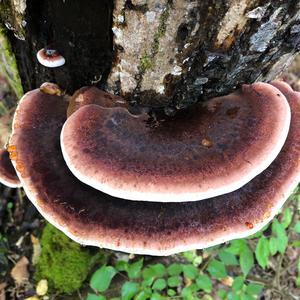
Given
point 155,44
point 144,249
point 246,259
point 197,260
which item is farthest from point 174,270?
point 155,44

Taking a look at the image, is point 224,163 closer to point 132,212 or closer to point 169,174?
point 169,174

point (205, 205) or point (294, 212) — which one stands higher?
point (205, 205)

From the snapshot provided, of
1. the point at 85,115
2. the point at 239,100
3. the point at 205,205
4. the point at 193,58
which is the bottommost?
the point at 205,205

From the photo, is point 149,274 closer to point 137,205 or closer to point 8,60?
point 137,205

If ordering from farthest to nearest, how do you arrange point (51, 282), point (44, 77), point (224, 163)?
point (51, 282)
point (44, 77)
point (224, 163)

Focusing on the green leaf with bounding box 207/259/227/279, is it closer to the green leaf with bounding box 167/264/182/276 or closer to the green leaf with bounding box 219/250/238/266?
the green leaf with bounding box 219/250/238/266

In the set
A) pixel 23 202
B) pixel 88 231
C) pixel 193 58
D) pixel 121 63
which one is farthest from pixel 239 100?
pixel 23 202
